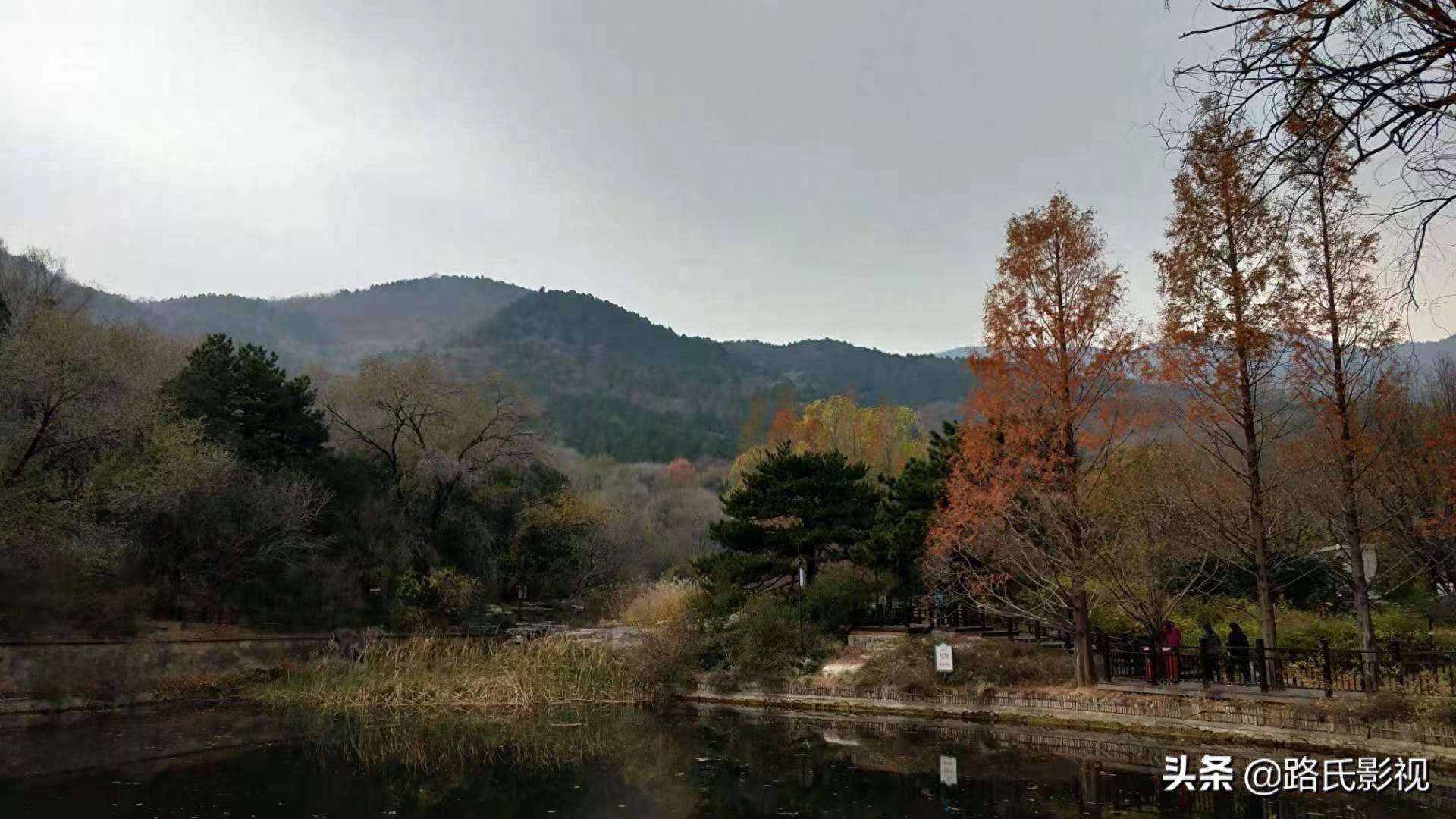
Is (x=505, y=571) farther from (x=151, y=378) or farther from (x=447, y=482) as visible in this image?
(x=151, y=378)

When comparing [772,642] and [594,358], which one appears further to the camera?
[594,358]

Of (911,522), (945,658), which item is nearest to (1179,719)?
(945,658)

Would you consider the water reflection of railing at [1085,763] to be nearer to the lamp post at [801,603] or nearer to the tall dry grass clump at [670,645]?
the lamp post at [801,603]

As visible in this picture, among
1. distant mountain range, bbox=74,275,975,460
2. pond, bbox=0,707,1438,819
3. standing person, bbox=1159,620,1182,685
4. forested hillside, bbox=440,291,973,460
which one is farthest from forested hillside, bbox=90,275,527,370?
standing person, bbox=1159,620,1182,685

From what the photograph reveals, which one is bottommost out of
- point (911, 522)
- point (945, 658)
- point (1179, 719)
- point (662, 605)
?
point (1179, 719)

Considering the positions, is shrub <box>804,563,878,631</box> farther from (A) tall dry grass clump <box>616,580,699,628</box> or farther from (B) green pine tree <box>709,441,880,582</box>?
(A) tall dry grass clump <box>616,580,699,628</box>

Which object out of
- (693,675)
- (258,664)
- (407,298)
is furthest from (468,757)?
(407,298)

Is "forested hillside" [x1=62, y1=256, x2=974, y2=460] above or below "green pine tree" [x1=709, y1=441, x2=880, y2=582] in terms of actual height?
above

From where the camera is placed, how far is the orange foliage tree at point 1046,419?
1812 centimetres

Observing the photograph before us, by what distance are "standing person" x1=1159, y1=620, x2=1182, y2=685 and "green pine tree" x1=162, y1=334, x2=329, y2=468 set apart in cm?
2783

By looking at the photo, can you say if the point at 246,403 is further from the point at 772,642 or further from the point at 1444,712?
the point at 1444,712

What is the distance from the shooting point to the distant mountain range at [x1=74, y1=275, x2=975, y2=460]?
318ft

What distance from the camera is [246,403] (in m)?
31.3

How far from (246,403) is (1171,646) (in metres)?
29.3
